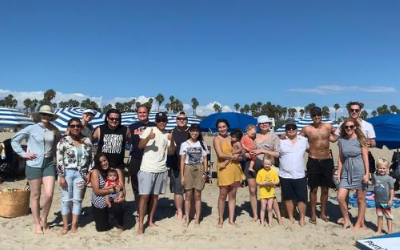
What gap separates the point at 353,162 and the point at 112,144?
12.7ft

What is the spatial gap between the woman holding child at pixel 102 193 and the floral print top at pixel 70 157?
0.63 feet

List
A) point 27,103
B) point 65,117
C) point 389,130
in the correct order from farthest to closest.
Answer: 1. point 27,103
2. point 65,117
3. point 389,130

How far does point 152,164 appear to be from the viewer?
16.3 ft

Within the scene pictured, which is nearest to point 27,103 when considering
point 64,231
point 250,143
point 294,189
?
point 64,231

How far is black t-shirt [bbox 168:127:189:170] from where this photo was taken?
5.52 m

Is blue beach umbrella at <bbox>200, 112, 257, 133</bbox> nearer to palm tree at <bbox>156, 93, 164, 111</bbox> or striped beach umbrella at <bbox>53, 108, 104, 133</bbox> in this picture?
striped beach umbrella at <bbox>53, 108, 104, 133</bbox>

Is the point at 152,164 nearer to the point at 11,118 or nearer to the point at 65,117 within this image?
the point at 65,117

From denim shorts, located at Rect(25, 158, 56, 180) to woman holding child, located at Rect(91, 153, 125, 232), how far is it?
2.00 ft

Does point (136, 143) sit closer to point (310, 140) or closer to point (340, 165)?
point (310, 140)

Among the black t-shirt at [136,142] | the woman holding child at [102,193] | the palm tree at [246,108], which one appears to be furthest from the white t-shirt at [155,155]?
the palm tree at [246,108]

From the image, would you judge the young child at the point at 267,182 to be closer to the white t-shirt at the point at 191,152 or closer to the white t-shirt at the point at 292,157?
the white t-shirt at the point at 292,157

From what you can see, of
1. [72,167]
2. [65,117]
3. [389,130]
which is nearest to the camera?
[72,167]

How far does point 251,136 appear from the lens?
6.39 meters

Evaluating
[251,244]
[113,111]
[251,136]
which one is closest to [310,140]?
[251,136]
